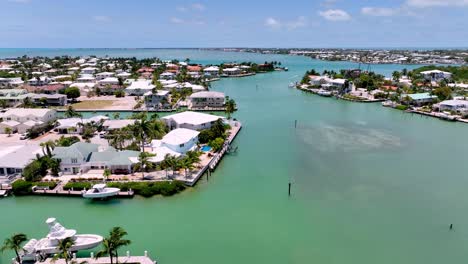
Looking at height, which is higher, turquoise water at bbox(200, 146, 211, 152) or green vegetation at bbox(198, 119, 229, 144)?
green vegetation at bbox(198, 119, 229, 144)

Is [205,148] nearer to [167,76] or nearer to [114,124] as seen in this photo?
[114,124]

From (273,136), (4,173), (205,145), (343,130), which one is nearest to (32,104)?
(4,173)

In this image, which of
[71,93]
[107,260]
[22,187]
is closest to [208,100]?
[71,93]

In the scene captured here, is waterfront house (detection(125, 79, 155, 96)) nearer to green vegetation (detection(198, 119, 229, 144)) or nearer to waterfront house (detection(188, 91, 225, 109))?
waterfront house (detection(188, 91, 225, 109))

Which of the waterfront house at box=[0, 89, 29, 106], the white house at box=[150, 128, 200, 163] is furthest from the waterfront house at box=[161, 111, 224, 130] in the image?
the waterfront house at box=[0, 89, 29, 106]

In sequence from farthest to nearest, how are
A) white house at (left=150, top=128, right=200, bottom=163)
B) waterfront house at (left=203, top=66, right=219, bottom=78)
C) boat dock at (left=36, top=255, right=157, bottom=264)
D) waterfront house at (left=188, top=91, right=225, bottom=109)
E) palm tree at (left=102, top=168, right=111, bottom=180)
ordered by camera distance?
waterfront house at (left=203, top=66, right=219, bottom=78) → waterfront house at (left=188, top=91, right=225, bottom=109) → white house at (left=150, top=128, right=200, bottom=163) → palm tree at (left=102, top=168, right=111, bottom=180) → boat dock at (left=36, top=255, right=157, bottom=264)

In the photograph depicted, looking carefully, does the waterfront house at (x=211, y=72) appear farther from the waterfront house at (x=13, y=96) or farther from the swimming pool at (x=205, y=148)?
the swimming pool at (x=205, y=148)

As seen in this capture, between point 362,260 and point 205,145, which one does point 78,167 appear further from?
point 362,260
